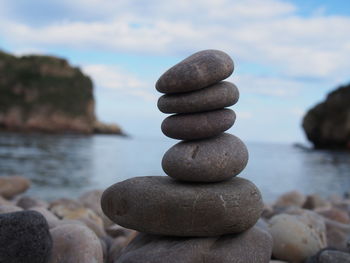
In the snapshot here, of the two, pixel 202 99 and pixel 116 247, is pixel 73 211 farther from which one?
pixel 202 99

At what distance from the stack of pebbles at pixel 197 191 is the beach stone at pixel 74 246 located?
1.32 ft

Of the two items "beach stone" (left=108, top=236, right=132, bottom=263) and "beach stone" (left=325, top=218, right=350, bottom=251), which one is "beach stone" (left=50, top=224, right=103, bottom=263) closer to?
"beach stone" (left=108, top=236, right=132, bottom=263)

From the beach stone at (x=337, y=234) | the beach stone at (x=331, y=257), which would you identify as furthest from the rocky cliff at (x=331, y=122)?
the beach stone at (x=331, y=257)

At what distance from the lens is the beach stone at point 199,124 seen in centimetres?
546

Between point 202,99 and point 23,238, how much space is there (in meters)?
2.45

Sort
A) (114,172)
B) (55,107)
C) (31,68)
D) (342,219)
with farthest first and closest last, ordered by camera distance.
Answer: (31,68)
(55,107)
(114,172)
(342,219)

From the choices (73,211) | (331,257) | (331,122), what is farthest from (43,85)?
(331,257)

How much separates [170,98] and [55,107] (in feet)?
325

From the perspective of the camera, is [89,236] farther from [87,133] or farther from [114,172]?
[87,133]

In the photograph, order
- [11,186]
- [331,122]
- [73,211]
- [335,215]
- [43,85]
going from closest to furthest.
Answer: [73,211]
[335,215]
[11,186]
[331,122]
[43,85]

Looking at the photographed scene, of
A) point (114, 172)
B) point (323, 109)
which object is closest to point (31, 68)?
point (323, 109)

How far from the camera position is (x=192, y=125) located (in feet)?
17.9

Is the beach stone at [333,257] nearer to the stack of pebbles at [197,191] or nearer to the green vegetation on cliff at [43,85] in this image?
the stack of pebbles at [197,191]

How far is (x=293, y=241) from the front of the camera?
689 cm
